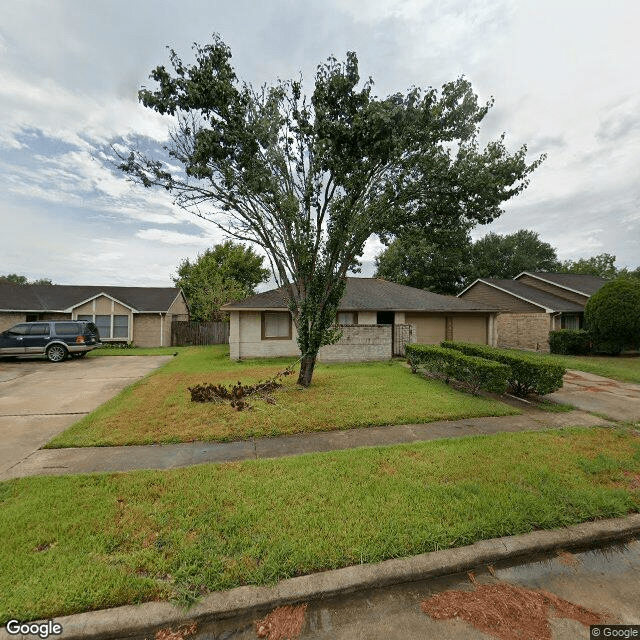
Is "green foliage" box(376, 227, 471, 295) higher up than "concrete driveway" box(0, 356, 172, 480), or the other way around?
"green foliage" box(376, 227, 471, 295)

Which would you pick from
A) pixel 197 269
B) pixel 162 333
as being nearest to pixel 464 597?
pixel 162 333

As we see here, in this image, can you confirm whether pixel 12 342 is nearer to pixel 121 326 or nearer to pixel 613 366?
pixel 121 326

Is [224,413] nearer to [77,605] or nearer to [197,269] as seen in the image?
[77,605]

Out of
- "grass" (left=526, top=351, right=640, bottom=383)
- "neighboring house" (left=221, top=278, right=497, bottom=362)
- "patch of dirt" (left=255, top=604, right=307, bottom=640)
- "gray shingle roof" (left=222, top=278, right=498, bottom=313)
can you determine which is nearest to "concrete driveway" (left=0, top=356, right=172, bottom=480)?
"patch of dirt" (left=255, top=604, right=307, bottom=640)

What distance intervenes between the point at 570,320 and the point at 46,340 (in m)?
29.9

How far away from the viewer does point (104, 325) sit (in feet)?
70.8

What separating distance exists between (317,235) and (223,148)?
10.1 feet

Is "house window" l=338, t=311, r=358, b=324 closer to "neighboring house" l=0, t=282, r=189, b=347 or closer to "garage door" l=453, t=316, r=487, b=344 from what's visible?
"garage door" l=453, t=316, r=487, b=344

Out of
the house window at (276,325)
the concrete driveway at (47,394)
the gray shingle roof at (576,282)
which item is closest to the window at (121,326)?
the concrete driveway at (47,394)

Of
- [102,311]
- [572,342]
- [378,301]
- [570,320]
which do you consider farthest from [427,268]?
[102,311]

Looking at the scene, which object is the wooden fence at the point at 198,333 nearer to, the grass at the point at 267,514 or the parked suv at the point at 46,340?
the parked suv at the point at 46,340

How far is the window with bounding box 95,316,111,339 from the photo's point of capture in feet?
70.7

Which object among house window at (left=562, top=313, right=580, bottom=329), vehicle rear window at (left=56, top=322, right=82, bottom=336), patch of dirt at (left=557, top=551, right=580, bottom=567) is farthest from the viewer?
house window at (left=562, top=313, right=580, bottom=329)

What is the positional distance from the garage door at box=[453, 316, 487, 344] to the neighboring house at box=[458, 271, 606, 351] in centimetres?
332
